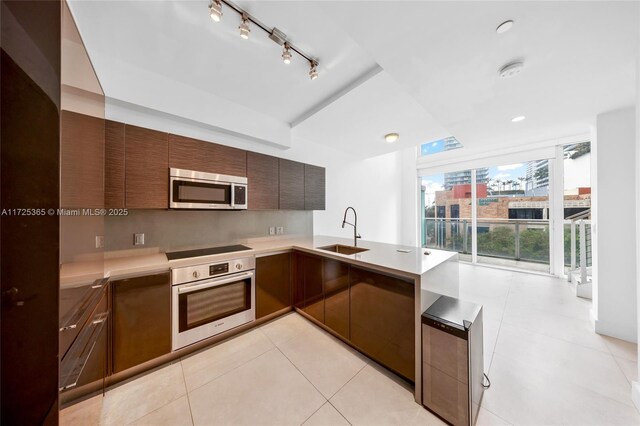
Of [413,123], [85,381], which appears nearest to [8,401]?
[85,381]

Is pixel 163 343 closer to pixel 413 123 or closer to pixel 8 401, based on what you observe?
pixel 8 401

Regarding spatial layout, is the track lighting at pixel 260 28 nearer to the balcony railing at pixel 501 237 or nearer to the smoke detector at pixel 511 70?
the smoke detector at pixel 511 70

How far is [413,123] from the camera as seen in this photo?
111 inches

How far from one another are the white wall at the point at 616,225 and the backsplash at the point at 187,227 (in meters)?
3.76

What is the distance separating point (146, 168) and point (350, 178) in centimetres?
348

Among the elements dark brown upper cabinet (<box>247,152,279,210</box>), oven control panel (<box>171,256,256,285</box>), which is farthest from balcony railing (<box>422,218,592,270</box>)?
oven control panel (<box>171,256,256,285</box>)

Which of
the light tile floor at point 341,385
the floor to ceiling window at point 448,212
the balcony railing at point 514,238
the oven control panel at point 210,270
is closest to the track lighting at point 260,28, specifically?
the oven control panel at point 210,270

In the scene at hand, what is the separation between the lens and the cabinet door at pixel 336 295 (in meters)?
1.93

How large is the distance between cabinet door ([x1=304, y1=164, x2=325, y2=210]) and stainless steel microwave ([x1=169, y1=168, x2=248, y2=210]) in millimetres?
987

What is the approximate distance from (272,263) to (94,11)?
241 centimetres

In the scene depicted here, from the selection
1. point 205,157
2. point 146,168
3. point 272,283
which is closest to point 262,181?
point 205,157

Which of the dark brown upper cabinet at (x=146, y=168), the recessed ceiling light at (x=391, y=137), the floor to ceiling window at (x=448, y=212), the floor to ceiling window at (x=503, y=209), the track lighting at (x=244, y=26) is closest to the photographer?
the track lighting at (x=244, y=26)

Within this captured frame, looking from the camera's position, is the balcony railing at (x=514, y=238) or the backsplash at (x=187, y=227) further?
the balcony railing at (x=514, y=238)

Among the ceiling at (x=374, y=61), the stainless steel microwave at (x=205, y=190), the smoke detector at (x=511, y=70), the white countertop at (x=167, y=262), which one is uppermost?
the ceiling at (x=374, y=61)
